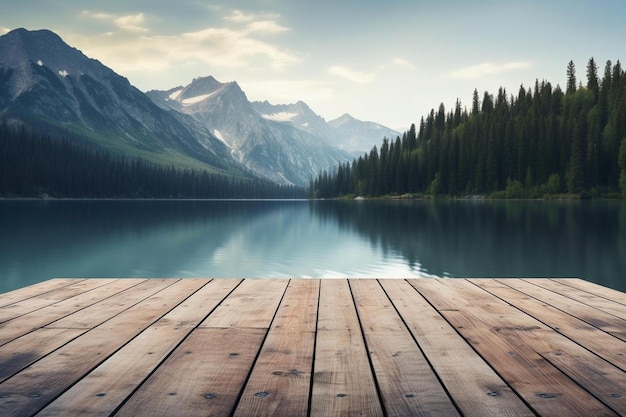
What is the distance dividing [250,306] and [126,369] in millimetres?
2434

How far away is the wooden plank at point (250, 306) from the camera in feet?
17.3

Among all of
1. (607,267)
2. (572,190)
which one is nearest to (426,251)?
→ (607,267)

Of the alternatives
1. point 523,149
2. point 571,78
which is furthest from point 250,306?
point 571,78

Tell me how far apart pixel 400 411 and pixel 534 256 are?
2496cm

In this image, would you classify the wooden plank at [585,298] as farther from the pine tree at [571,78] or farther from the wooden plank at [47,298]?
the pine tree at [571,78]

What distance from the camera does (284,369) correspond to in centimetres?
374

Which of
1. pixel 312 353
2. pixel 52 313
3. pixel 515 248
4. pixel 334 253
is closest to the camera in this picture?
pixel 312 353

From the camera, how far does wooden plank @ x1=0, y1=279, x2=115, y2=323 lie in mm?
5770

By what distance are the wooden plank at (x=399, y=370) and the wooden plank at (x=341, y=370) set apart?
0.09 metres

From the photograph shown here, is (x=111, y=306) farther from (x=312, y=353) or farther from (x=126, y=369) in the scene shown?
(x=312, y=353)

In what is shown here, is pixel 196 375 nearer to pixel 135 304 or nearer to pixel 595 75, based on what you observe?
pixel 135 304

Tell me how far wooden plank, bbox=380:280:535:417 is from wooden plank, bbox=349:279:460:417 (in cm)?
9

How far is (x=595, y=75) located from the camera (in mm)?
137875

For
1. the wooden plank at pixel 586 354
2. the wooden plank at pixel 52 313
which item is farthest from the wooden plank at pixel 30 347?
the wooden plank at pixel 586 354
